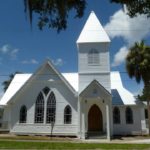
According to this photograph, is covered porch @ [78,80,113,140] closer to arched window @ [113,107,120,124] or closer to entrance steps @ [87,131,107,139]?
entrance steps @ [87,131,107,139]

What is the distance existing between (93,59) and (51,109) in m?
6.68

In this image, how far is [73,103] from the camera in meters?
25.0

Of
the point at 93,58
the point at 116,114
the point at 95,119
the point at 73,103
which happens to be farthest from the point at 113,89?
the point at 73,103

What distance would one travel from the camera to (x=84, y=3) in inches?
386

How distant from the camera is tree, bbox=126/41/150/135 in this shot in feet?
87.8

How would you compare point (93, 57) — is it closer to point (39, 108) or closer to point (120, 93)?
point (120, 93)

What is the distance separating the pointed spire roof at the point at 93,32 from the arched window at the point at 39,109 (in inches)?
280

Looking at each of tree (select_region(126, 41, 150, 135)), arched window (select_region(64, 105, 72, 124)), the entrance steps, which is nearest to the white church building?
arched window (select_region(64, 105, 72, 124))

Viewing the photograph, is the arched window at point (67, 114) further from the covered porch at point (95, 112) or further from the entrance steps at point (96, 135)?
the entrance steps at point (96, 135)

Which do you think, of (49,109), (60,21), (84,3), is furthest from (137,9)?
(49,109)

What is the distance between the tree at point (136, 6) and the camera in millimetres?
9375

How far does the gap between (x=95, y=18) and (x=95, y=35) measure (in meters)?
2.88

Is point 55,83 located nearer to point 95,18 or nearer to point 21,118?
point 21,118

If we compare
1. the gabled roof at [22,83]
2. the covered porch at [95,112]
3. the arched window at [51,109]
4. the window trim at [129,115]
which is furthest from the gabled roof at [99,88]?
the window trim at [129,115]
